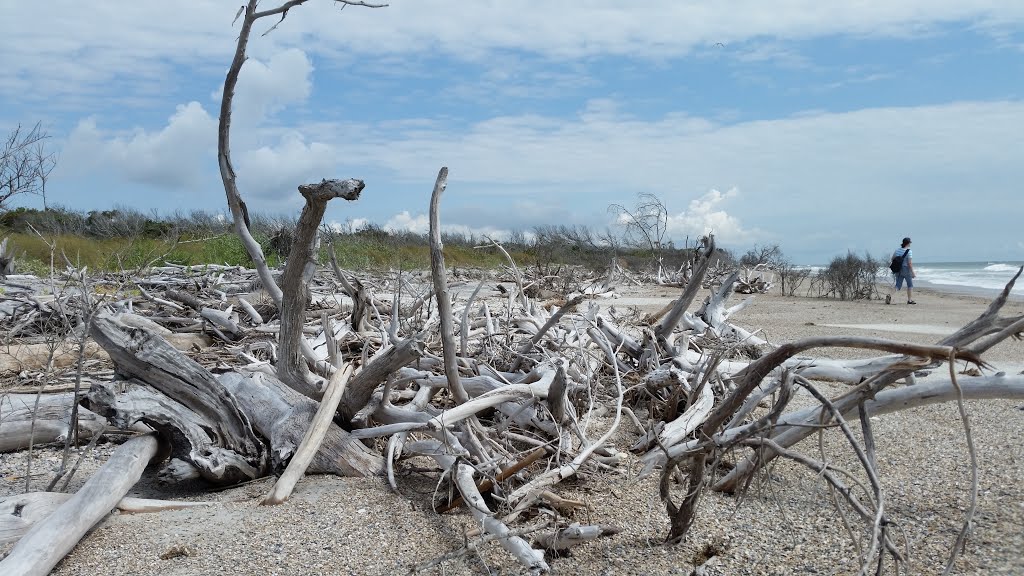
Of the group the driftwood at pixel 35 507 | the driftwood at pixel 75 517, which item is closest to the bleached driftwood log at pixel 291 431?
the driftwood at pixel 35 507

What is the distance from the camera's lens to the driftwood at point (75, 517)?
2611mm

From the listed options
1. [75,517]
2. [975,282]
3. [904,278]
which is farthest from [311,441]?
[975,282]

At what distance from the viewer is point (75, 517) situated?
112 inches

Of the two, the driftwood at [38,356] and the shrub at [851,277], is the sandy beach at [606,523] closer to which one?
the driftwood at [38,356]

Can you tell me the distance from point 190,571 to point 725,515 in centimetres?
218

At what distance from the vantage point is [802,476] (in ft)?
12.3

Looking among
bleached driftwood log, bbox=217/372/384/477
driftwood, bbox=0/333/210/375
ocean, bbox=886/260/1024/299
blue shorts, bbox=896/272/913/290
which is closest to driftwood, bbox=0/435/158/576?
bleached driftwood log, bbox=217/372/384/477

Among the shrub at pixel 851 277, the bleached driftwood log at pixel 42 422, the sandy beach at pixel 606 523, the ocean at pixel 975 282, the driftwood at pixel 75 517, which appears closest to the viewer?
the driftwood at pixel 75 517

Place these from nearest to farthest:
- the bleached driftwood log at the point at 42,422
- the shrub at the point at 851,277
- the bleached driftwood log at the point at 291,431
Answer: the bleached driftwood log at the point at 291,431
the bleached driftwood log at the point at 42,422
the shrub at the point at 851,277

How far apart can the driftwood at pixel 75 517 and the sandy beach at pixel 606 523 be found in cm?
11

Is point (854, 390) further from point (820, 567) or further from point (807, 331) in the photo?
point (807, 331)

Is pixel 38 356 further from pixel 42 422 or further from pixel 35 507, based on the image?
pixel 35 507

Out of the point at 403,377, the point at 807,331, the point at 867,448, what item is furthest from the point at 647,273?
the point at 867,448

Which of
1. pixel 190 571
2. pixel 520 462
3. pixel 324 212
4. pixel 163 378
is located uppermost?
pixel 324 212
